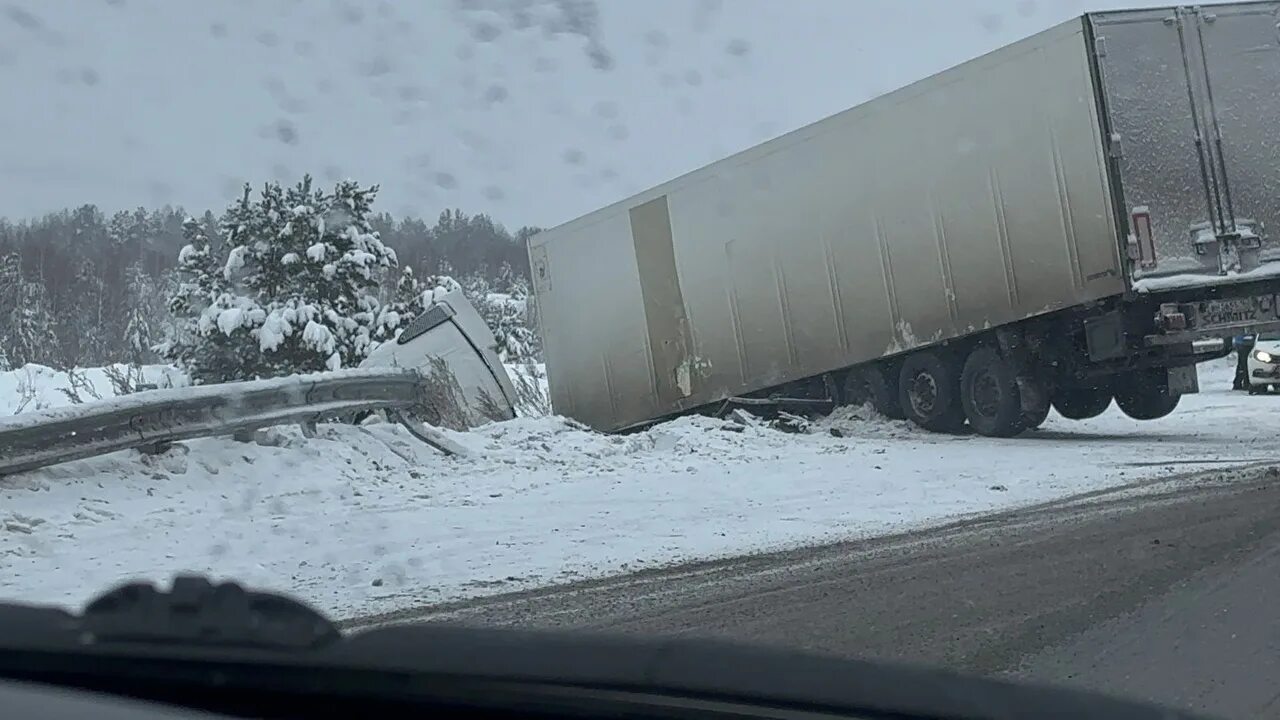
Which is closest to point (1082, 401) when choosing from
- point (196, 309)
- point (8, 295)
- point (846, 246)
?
point (846, 246)

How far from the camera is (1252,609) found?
19.0 feet

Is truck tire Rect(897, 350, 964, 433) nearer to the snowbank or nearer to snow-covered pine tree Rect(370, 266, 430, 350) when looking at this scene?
the snowbank

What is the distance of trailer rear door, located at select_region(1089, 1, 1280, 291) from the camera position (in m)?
13.4

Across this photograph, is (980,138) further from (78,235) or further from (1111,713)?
(78,235)

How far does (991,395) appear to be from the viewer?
600 inches

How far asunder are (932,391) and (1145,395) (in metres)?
2.49

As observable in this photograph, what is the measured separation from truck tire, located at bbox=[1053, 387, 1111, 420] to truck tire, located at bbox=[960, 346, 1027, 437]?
852 mm

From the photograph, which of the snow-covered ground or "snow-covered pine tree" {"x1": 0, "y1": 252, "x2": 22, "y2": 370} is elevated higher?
"snow-covered pine tree" {"x1": 0, "y1": 252, "x2": 22, "y2": 370}

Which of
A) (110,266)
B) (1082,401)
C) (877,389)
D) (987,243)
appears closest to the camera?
(987,243)

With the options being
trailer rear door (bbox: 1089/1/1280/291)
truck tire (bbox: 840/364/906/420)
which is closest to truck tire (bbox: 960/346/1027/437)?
truck tire (bbox: 840/364/906/420)

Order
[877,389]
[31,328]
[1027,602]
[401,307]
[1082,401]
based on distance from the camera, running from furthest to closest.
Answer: [31,328], [401,307], [877,389], [1082,401], [1027,602]

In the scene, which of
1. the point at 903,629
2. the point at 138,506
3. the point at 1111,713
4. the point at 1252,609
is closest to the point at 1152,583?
the point at 1252,609

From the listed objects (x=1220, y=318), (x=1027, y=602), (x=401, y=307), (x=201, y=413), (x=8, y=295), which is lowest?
(x=1027, y=602)

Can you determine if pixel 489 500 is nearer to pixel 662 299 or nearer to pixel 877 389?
pixel 877 389
